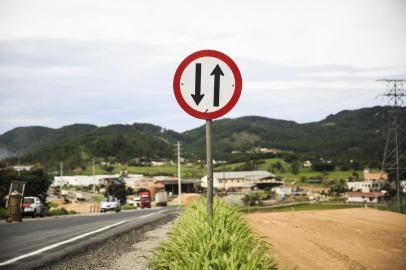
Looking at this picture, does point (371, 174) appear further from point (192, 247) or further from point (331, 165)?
point (192, 247)

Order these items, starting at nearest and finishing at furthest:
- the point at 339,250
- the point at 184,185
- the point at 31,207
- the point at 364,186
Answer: the point at 339,250 → the point at 31,207 → the point at 364,186 → the point at 184,185

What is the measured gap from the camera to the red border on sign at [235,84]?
577cm

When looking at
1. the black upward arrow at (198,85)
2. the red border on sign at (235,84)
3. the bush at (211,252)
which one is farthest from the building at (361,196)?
the black upward arrow at (198,85)

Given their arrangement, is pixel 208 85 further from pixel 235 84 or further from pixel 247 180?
pixel 247 180

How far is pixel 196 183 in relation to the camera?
164 metres

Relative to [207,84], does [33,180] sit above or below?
below

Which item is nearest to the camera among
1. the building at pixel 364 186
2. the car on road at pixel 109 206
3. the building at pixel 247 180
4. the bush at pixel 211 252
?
the bush at pixel 211 252

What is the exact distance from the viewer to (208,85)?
580cm

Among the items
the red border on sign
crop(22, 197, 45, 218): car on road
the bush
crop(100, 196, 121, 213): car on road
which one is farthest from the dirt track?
crop(100, 196, 121, 213): car on road

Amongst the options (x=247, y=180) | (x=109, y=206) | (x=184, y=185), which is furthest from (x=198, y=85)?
(x=247, y=180)

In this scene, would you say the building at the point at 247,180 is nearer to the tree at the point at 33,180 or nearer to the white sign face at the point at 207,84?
the tree at the point at 33,180

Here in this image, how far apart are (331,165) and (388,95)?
142509 millimetres

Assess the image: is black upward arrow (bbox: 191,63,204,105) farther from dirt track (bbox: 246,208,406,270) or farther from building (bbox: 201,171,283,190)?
building (bbox: 201,171,283,190)

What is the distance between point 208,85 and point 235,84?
336 millimetres
